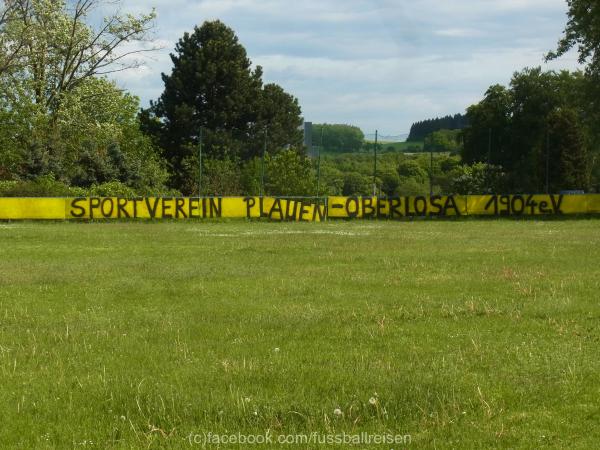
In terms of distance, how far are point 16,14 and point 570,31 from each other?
33021 millimetres

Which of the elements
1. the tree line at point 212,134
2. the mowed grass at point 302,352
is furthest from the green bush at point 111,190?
the mowed grass at point 302,352

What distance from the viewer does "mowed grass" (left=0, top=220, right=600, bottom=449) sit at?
5.16 metres

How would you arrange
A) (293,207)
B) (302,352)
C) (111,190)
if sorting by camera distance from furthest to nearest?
1. (111,190)
2. (293,207)
3. (302,352)

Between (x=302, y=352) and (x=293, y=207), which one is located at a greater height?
(x=293, y=207)

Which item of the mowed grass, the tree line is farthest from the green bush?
the mowed grass

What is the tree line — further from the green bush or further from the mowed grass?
the mowed grass

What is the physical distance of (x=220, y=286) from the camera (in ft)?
39.1

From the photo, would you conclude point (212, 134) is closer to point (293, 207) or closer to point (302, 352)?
point (293, 207)

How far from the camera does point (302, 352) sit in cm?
705

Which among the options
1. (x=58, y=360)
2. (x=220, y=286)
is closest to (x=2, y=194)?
(x=220, y=286)

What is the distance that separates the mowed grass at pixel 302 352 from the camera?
516 centimetres

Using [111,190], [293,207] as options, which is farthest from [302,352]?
[111,190]

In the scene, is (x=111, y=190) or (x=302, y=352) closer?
(x=302, y=352)

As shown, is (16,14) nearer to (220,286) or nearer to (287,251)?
(287,251)
